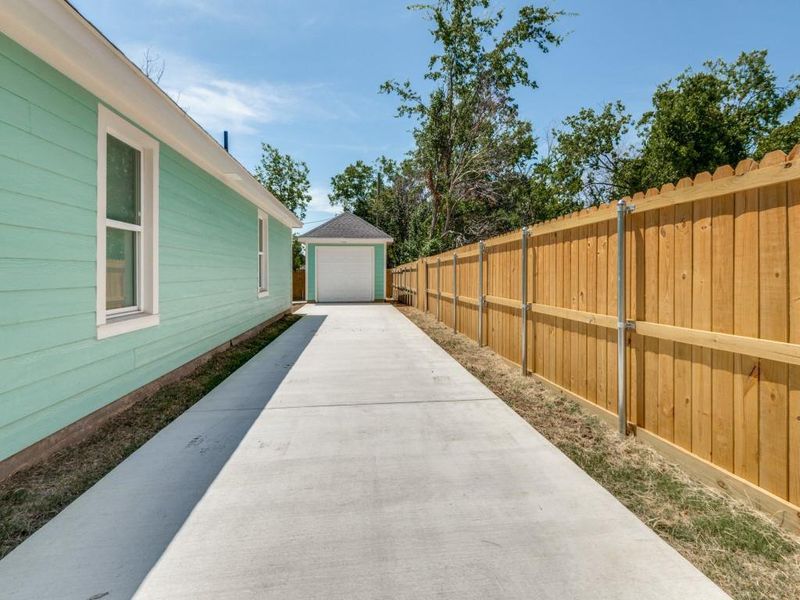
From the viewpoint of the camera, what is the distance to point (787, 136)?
16484mm

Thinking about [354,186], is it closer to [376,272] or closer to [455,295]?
[376,272]

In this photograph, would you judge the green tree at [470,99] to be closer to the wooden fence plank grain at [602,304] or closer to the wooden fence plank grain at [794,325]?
the wooden fence plank grain at [602,304]

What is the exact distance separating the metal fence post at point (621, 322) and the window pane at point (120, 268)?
170 inches

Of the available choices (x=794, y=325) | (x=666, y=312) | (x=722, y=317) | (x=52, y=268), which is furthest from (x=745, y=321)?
(x=52, y=268)

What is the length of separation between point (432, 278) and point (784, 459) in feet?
29.9

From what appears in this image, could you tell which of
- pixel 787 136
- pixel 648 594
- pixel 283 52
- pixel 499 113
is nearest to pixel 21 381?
pixel 648 594

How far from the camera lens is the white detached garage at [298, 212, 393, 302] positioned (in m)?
16.5

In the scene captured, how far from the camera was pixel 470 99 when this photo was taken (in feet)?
61.9

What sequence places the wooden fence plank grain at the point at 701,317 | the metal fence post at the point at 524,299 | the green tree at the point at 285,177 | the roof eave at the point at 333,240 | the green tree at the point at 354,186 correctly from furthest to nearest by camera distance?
the green tree at the point at 354,186
the green tree at the point at 285,177
the roof eave at the point at 333,240
the metal fence post at the point at 524,299
the wooden fence plank grain at the point at 701,317

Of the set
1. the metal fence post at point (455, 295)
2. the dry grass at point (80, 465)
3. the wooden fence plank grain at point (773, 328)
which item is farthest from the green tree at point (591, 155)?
the dry grass at point (80, 465)

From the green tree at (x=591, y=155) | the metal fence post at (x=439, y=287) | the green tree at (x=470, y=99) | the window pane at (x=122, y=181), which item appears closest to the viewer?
the window pane at (x=122, y=181)

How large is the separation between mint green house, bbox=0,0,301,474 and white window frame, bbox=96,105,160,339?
1 centimetres

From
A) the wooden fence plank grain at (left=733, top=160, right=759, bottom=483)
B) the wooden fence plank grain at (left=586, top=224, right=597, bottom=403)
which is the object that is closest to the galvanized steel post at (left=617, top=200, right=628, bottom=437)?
the wooden fence plank grain at (left=586, top=224, right=597, bottom=403)

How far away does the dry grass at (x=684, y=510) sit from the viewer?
1635 mm
